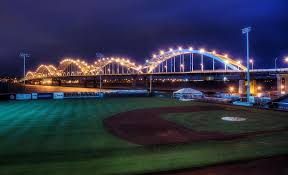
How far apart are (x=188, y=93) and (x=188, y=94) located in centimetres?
128

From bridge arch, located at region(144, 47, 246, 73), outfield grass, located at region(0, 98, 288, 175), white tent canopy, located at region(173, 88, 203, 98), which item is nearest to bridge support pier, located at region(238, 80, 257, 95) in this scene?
bridge arch, located at region(144, 47, 246, 73)

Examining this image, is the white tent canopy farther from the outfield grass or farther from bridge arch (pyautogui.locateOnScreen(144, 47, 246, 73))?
bridge arch (pyautogui.locateOnScreen(144, 47, 246, 73))

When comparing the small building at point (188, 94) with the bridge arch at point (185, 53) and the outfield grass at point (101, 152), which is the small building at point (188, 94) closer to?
the outfield grass at point (101, 152)

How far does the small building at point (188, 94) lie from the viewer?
1806 inches

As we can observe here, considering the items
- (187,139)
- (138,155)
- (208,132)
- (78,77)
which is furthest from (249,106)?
(78,77)

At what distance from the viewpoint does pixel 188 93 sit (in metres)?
47.5

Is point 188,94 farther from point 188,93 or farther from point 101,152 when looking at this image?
point 101,152

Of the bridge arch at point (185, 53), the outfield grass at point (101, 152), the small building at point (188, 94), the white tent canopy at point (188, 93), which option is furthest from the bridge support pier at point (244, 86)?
the outfield grass at point (101, 152)

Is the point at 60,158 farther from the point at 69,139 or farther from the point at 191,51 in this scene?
the point at 191,51

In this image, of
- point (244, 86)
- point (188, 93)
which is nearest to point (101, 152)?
point (188, 93)

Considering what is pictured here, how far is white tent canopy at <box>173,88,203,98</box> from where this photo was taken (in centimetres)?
4588

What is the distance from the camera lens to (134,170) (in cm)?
1045

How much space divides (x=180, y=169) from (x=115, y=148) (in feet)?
15.3

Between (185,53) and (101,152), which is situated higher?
(185,53)
